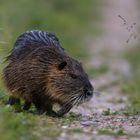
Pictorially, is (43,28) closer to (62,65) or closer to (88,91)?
(62,65)

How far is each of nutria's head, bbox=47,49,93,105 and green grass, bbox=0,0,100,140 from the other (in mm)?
286

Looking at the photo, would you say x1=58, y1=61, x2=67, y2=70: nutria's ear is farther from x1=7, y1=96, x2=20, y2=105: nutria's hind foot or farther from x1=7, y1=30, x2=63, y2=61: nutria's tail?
x1=7, y1=96, x2=20, y2=105: nutria's hind foot

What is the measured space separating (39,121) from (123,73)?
10109 millimetres

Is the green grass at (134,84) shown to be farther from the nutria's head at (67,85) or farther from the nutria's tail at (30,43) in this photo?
the nutria's tail at (30,43)

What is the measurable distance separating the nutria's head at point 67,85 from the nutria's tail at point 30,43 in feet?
1.34

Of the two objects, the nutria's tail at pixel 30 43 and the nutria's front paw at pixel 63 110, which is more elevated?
the nutria's tail at pixel 30 43

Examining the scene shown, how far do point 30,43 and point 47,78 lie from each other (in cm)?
64

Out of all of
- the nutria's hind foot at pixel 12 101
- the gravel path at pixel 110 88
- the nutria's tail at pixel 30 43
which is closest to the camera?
the gravel path at pixel 110 88

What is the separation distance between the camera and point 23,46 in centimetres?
992

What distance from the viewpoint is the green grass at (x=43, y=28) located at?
25.8ft

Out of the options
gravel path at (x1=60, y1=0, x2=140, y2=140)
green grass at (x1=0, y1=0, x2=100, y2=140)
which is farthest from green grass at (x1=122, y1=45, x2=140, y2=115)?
green grass at (x1=0, y1=0, x2=100, y2=140)

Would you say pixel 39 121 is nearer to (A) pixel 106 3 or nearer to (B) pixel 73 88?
(B) pixel 73 88

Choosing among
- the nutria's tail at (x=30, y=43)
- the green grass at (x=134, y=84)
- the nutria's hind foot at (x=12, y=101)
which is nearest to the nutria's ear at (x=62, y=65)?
the nutria's tail at (x=30, y=43)

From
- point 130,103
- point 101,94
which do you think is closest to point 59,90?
point 130,103
